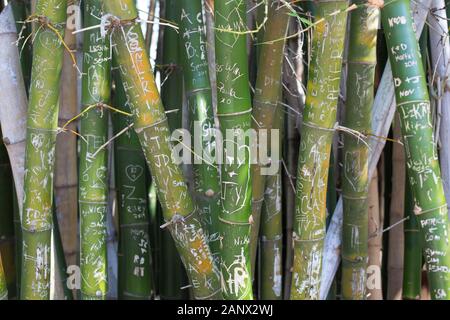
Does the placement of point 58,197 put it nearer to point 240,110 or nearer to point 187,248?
point 187,248

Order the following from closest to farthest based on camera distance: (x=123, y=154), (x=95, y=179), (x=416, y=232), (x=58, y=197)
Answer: (x=95, y=179)
(x=123, y=154)
(x=58, y=197)
(x=416, y=232)

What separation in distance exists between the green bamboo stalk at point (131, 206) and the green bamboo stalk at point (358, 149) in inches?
16.9

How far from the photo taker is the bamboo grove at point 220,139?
3.27 ft

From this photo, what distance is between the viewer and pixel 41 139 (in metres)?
1.06

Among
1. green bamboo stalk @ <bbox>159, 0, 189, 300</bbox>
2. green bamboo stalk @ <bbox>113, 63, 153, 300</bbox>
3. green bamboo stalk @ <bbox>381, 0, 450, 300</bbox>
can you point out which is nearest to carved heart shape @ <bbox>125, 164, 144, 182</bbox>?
green bamboo stalk @ <bbox>113, 63, 153, 300</bbox>

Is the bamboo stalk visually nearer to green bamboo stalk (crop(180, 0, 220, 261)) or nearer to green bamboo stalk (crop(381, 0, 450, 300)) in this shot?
green bamboo stalk (crop(381, 0, 450, 300))

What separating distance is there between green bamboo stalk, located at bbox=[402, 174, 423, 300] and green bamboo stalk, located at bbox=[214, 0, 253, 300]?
2.26 feet

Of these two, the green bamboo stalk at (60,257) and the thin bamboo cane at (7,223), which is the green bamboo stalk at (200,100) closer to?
the green bamboo stalk at (60,257)

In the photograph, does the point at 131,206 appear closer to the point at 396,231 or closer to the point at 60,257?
the point at 60,257

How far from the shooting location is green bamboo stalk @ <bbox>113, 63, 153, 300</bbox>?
4.20 feet

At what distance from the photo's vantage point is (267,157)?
1.17m

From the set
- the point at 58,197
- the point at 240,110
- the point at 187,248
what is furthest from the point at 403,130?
the point at 58,197

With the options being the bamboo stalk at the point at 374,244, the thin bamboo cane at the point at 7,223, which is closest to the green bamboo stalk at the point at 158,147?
the bamboo stalk at the point at 374,244
